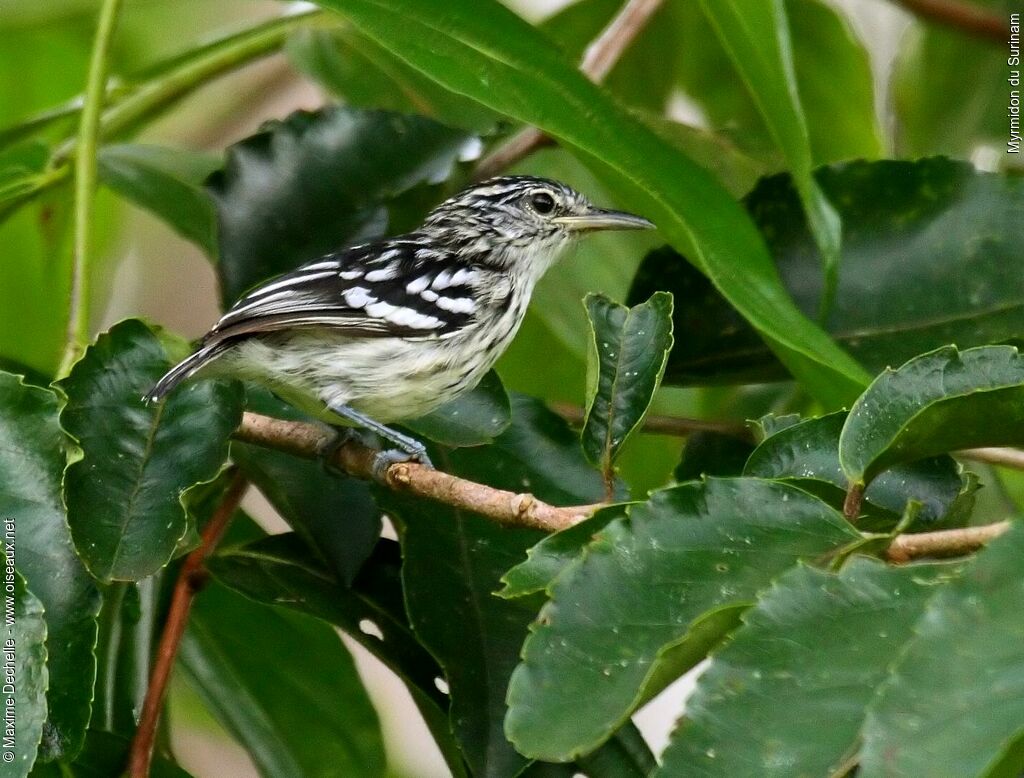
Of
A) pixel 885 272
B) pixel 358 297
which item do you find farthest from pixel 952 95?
pixel 358 297

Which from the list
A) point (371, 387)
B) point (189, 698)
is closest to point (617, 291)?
point (371, 387)

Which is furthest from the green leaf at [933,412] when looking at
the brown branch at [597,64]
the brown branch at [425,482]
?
the brown branch at [597,64]

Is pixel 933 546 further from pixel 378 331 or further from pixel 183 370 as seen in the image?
pixel 378 331

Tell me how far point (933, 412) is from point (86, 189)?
1.53 m

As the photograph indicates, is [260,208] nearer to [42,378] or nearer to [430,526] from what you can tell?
[42,378]

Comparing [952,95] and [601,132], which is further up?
[601,132]

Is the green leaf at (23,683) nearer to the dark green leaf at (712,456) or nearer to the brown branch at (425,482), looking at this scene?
the brown branch at (425,482)

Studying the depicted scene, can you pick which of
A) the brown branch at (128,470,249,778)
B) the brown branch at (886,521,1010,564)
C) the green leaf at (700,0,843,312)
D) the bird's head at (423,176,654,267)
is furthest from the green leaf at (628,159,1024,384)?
the brown branch at (886,521,1010,564)

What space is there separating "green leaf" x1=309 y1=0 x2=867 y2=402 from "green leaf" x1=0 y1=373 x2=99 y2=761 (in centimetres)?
74

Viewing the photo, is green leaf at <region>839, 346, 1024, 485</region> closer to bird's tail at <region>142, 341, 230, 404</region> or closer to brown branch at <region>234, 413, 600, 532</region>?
brown branch at <region>234, 413, 600, 532</region>

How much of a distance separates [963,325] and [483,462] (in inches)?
38.2

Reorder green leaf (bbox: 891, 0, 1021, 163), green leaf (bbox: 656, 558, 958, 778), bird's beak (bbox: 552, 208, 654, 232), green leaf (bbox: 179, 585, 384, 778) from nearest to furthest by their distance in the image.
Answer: green leaf (bbox: 656, 558, 958, 778) < green leaf (bbox: 179, 585, 384, 778) < bird's beak (bbox: 552, 208, 654, 232) < green leaf (bbox: 891, 0, 1021, 163)

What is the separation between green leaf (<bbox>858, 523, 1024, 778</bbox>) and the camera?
1.07 metres

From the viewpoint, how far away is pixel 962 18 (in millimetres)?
3672
